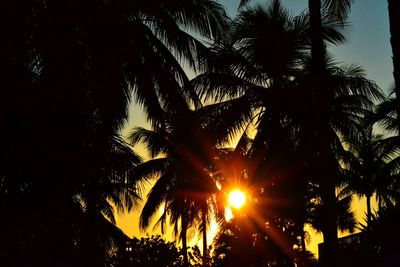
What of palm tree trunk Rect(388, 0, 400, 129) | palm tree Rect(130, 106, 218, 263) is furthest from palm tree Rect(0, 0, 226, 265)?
palm tree trunk Rect(388, 0, 400, 129)

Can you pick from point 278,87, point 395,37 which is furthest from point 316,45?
point 278,87

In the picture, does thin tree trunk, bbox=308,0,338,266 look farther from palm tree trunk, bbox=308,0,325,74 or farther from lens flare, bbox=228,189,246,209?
lens flare, bbox=228,189,246,209

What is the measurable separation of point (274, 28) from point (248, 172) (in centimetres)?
444

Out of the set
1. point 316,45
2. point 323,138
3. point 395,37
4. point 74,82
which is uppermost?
point 316,45

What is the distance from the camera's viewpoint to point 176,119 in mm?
12453

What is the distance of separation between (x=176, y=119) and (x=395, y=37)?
5191mm

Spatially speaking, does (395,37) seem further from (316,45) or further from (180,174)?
(180,174)

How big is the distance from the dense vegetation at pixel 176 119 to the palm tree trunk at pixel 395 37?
1.0 inches

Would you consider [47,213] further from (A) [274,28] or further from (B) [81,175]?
(A) [274,28]

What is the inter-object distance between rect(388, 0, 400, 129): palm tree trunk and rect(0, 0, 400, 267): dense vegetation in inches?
1.0

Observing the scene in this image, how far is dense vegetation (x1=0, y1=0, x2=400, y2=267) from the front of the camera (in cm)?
966

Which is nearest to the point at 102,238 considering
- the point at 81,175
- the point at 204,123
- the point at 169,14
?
the point at 204,123

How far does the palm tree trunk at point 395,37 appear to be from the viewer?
9867 millimetres

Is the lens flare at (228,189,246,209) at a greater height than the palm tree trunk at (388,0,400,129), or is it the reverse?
the palm tree trunk at (388,0,400,129)
